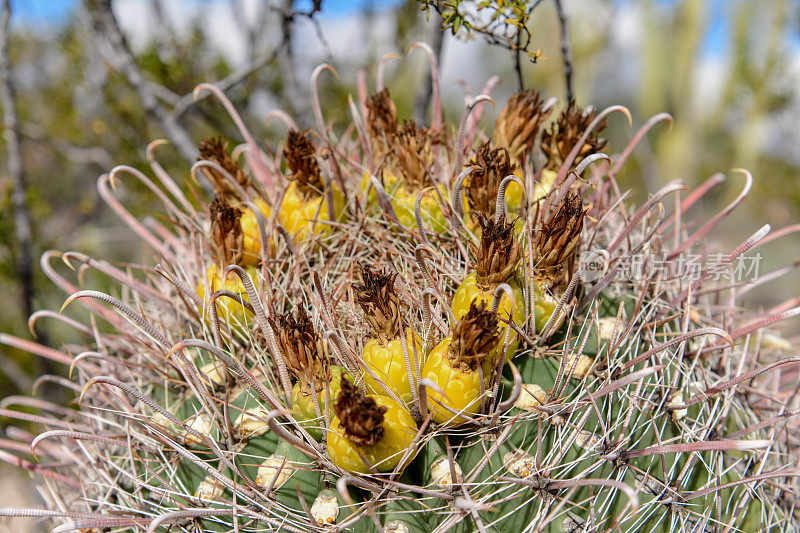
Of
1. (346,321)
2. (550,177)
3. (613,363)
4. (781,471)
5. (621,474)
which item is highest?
(550,177)

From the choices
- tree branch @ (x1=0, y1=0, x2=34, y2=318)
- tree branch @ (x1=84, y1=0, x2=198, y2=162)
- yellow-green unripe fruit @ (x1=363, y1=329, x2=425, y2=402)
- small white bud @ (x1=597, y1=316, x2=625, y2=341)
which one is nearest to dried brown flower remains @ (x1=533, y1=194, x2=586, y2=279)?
small white bud @ (x1=597, y1=316, x2=625, y2=341)

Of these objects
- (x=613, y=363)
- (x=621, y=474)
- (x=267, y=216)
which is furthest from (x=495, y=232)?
(x=267, y=216)

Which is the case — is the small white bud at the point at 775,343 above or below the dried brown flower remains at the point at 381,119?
below

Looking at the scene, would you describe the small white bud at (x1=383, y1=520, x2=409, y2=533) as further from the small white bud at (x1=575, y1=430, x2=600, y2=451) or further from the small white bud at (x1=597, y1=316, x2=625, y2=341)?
the small white bud at (x1=597, y1=316, x2=625, y2=341)

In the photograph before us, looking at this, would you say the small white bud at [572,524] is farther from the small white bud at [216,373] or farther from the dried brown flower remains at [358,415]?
the small white bud at [216,373]

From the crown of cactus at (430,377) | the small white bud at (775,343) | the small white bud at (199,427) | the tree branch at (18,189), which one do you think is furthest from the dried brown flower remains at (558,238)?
the tree branch at (18,189)

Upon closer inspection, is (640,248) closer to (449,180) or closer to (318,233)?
(449,180)
